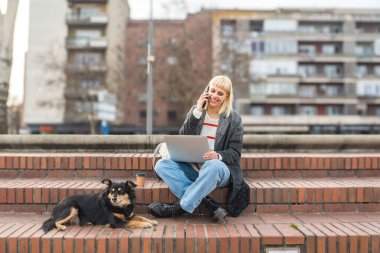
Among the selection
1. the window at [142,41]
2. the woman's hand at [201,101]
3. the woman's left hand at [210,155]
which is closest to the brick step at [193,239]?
the woman's left hand at [210,155]

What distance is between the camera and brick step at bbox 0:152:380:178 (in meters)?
4.68

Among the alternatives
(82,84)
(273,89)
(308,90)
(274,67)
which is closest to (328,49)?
(308,90)

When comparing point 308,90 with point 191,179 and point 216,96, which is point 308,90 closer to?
point 216,96

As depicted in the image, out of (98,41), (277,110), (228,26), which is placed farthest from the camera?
(228,26)

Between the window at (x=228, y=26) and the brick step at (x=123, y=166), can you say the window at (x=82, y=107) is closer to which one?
the window at (x=228, y=26)

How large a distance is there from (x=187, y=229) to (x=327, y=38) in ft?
144

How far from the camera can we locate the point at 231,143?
3.92 meters

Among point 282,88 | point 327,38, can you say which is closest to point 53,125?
point 282,88

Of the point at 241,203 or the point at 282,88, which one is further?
the point at 282,88

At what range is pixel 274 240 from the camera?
318 cm

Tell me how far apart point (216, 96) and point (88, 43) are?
131 ft

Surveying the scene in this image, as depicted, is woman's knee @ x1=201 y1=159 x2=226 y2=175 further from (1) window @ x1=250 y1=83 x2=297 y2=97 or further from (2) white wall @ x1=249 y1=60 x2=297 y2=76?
(2) white wall @ x1=249 y1=60 x2=297 y2=76

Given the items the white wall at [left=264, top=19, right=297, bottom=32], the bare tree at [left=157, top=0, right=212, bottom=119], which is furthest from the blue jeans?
the white wall at [left=264, top=19, right=297, bottom=32]

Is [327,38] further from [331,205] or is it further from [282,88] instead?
[331,205]
